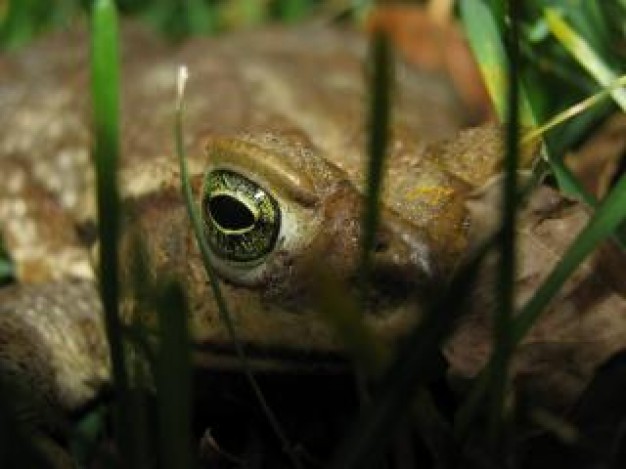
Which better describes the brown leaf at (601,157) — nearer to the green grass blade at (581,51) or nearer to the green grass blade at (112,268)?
the green grass blade at (581,51)

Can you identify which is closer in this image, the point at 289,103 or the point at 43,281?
the point at 43,281

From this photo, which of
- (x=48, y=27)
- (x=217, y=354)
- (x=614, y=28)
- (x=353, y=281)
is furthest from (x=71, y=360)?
(x=48, y=27)

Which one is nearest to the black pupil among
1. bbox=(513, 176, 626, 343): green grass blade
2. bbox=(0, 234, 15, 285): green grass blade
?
bbox=(513, 176, 626, 343): green grass blade

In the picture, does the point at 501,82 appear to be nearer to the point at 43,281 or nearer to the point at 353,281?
the point at 353,281

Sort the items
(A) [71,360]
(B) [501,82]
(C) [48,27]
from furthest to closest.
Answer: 1. (C) [48,27]
2. (A) [71,360]
3. (B) [501,82]

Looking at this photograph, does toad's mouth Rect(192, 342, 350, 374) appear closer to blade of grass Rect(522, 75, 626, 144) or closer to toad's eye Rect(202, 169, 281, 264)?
toad's eye Rect(202, 169, 281, 264)

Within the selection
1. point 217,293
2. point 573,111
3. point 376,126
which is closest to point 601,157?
point 573,111
